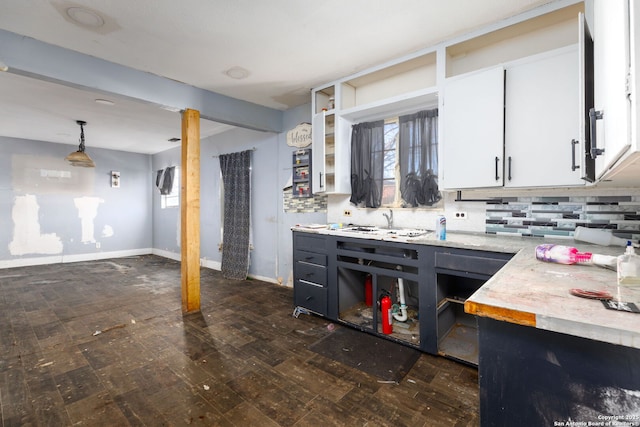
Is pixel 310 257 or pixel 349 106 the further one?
pixel 349 106

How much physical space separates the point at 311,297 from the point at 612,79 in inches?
106

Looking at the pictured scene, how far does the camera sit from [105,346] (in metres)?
2.53

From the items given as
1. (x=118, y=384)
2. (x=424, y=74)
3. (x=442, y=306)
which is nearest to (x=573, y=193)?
(x=442, y=306)

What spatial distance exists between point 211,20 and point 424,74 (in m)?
2.01

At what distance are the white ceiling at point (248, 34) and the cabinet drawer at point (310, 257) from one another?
194 cm

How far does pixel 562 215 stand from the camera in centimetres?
221

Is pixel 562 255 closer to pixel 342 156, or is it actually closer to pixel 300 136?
pixel 342 156

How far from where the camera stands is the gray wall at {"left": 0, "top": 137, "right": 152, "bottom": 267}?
224 inches

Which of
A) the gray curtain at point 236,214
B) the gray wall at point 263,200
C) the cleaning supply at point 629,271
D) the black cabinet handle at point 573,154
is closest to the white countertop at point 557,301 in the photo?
the cleaning supply at point 629,271

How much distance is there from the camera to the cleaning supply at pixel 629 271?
101 cm

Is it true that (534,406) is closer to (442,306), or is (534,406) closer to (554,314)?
(554,314)

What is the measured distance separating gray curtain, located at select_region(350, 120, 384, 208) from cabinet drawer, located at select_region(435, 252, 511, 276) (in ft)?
3.80

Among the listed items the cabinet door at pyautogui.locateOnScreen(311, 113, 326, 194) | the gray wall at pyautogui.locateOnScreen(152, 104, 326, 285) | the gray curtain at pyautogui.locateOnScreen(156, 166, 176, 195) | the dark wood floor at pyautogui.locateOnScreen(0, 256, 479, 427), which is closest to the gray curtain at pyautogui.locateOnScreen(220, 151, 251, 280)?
the gray wall at pyautogui.locateOnScreen(152, 104, 326, 285)

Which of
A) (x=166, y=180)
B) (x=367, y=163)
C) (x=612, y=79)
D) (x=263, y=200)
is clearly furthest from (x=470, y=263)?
(x=166, y=180)
